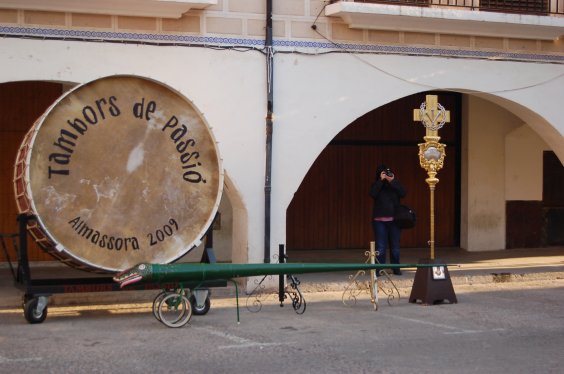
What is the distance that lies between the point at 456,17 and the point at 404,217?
2764 mm

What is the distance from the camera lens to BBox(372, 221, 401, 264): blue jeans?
1378 cm

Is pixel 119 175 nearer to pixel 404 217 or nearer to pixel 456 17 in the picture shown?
pixel 404 217

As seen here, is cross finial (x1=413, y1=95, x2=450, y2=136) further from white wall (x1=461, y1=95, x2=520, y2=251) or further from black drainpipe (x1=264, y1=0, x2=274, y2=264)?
white wall (x1=461, y1=95, x2=520, y2=251)

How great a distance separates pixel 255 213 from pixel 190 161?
6.93 ft

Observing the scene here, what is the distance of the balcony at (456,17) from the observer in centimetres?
1277

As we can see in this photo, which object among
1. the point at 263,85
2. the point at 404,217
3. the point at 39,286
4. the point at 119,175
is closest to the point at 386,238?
the point at 404,217

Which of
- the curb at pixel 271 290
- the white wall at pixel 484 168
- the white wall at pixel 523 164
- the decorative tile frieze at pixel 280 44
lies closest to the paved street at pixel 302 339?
the curb at pixel 271 290

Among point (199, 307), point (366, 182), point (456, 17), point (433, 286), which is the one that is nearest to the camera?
point (199, 307)

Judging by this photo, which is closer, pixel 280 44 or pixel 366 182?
pixel 280 44

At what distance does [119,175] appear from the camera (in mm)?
10367

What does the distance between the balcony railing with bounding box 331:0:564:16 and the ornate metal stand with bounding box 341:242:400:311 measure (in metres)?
3.68

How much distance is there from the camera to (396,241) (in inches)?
547

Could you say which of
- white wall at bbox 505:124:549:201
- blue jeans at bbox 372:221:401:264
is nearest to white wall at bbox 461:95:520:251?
white wall at bbox 505:124:549:201

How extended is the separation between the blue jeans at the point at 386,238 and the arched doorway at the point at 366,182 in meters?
2.90
